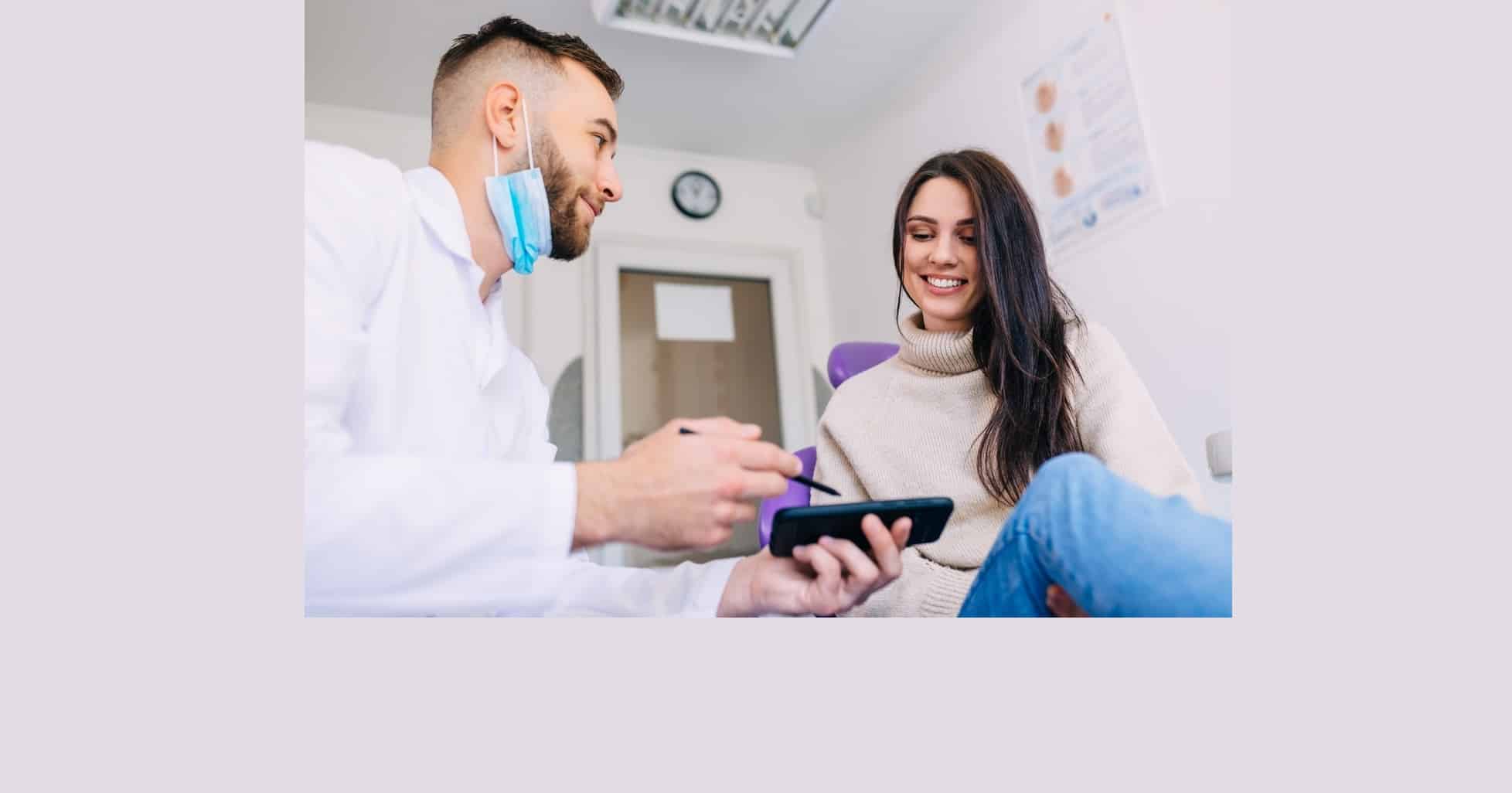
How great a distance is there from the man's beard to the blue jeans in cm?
55

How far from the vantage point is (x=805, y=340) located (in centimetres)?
160

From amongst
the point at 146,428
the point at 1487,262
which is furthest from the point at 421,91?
the point at 1487,262

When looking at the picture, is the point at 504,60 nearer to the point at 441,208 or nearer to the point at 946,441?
the point at 441,208

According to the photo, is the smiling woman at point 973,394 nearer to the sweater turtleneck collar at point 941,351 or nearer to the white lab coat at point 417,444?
the sweater turtleneck collar at point 941,351

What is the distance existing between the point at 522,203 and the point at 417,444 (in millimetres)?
280

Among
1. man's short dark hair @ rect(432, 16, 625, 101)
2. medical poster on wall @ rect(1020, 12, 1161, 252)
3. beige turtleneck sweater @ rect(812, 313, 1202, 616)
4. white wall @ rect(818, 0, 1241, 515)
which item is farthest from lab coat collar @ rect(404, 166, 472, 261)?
medical poster on wall @ rect(1020, 12, 1161, 252)

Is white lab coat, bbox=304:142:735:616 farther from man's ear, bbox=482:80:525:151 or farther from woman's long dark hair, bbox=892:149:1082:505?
woman's long dark hair, bbox=892:149:1082:505

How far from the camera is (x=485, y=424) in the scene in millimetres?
798

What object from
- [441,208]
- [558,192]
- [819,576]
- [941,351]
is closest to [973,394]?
[941,351]

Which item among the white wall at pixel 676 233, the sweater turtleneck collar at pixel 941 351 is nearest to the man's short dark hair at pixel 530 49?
the white wall at pixel 676 233

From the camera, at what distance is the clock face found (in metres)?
1.37

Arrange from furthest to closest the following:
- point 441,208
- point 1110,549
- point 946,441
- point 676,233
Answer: point 676,233
point 946,441
point 441,208
point 1110,549

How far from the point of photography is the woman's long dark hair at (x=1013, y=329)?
913 millimetres

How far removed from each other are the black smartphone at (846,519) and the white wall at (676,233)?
2.73 ft
